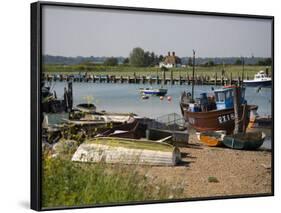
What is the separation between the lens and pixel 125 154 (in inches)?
306

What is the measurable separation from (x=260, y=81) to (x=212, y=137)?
0.83 meters

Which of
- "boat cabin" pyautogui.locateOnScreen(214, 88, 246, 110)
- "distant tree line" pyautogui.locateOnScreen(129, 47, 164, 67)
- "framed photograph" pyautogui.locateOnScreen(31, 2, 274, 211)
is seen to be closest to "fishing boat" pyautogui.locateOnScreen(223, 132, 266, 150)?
"framed photograph" pyautogui.locateOnScreen(31, 2, 274, 211)

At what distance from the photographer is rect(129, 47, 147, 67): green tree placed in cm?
791

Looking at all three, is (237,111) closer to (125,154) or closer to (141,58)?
(141,58)

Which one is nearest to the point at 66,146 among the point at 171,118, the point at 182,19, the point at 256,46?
the point at 171,118

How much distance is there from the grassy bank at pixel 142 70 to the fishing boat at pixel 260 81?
0.16 feet

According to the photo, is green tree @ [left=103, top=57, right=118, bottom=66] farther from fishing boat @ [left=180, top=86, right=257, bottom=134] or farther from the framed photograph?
fishing boat @ [left=180, top=86, right=257, bottom=134]

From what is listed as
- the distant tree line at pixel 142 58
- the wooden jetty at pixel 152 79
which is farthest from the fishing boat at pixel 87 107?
the distant tree line at pixel 142 58

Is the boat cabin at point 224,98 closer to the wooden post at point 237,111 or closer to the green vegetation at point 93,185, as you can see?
the wooden post at point 237,111

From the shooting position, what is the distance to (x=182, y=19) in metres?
8.19

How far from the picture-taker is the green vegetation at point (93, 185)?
24.5 ft

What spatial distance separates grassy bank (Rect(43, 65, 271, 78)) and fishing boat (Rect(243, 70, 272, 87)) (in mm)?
49

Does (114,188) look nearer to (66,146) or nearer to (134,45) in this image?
(66,146)

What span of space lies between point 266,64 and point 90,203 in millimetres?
2446
